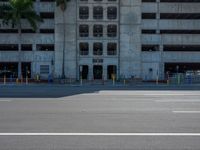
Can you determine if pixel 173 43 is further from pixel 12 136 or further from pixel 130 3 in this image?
pixel 12 136

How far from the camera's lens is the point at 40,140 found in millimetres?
9039

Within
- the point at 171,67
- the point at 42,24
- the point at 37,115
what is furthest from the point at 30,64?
the point at 37,115

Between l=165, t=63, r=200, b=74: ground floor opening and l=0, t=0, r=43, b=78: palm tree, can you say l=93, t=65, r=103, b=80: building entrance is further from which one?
l=0, t=0, r=43, b=78: palm tree

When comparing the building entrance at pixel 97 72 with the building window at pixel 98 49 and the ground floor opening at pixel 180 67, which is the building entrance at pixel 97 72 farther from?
the ground floor opening at pixel 180 67

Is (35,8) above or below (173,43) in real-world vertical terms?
above

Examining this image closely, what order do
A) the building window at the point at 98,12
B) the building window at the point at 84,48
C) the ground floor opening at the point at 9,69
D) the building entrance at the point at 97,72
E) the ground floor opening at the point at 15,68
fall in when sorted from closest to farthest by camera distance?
1. the building window at the point at 98,12
2. the building window at the point at 84,48
3. the ground floor opening at the point at 9,69
4. the building entrance at the point at 97,72
5. the ground floor opening at the point at 15,68

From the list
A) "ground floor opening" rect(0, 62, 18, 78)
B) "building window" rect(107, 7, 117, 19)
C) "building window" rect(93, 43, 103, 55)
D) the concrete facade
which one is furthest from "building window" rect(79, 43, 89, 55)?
"ground floor opening" rect(0, 62, 18, 78)

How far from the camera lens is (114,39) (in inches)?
2493

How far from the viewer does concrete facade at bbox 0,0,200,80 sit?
62.9 m

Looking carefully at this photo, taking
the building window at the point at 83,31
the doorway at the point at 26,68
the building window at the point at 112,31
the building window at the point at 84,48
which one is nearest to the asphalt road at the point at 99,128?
the building window at the point at 84,48

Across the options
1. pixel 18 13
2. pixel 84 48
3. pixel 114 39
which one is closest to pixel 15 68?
pixel 18 13

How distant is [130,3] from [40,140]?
56047 mm

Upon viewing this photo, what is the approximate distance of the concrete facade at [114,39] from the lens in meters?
62.9

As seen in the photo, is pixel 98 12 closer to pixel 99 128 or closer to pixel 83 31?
pixel 83 31
